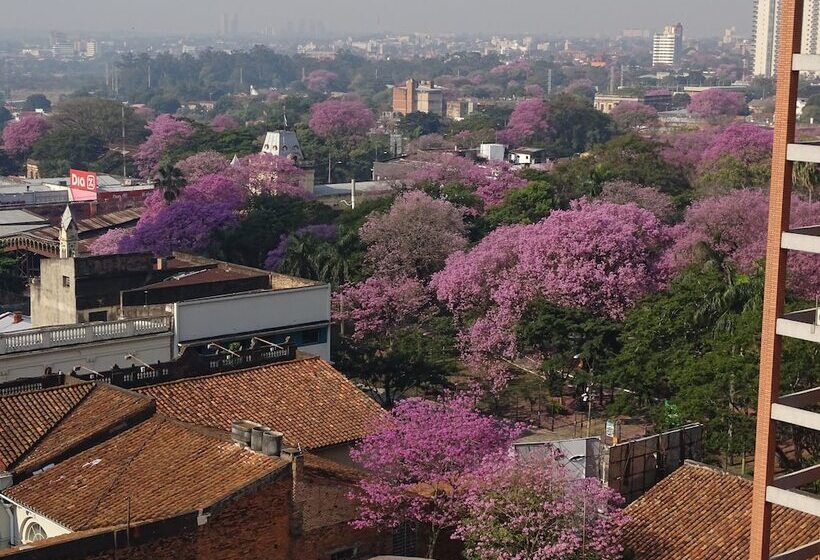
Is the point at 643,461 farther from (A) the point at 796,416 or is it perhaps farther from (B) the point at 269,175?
(B) the point at 269,175

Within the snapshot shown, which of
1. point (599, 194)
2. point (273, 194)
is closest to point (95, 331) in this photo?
point (599, 194)

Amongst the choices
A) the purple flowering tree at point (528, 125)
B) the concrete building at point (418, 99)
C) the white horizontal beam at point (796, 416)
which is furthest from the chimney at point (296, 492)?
the concrete building at point (418, 99)

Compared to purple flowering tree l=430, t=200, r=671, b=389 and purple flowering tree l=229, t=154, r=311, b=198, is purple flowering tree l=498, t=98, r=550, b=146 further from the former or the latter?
purple flowering tree l=430, t=200, r=671, b=389

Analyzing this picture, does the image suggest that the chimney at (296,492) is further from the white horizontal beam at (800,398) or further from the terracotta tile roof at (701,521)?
the white horizontal beam at (800,398)

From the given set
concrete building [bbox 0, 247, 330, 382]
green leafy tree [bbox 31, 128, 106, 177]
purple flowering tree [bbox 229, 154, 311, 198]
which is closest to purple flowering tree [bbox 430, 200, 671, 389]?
concrete building [bbox 0, 247, 330, 382]

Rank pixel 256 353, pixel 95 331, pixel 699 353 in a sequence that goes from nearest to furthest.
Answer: pixel 256 353, pixel 95 331, pixel 699 353

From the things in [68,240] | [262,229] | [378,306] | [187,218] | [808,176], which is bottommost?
[378,306]

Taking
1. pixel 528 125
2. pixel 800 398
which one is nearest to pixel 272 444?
pixel 800 398

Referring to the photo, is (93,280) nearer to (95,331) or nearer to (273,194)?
(95,331)
